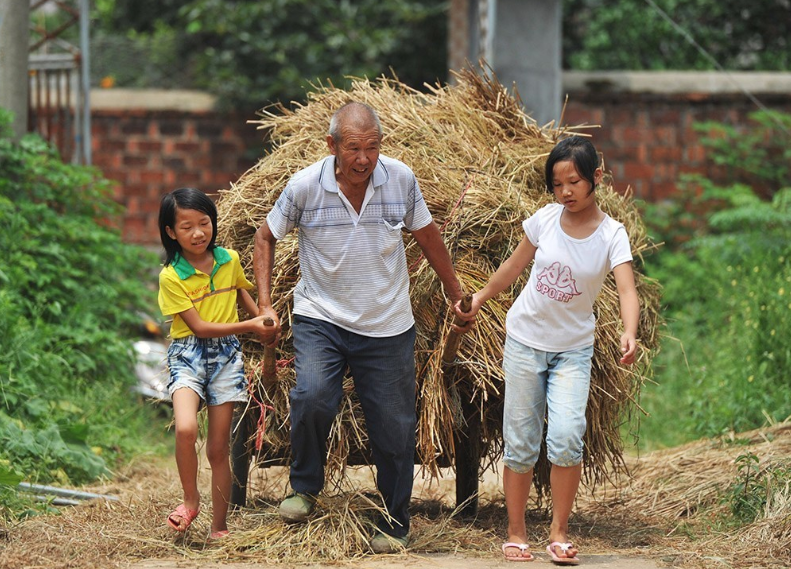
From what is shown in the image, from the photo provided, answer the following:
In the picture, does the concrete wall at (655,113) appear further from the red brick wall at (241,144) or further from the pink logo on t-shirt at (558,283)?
the pink logo on t-shirt at (558,283)

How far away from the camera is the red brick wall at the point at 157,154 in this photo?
1185 cm

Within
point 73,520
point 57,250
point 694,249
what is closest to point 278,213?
point 73,520

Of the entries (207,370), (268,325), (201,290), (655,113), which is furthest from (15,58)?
(655,113)

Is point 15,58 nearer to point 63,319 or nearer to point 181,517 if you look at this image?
point 63,319

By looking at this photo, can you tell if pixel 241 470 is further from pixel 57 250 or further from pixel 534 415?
pixel 57 250

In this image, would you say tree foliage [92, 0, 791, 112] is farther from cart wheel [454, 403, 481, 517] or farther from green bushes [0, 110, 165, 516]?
cart wheel [454, 403, 481, 517]

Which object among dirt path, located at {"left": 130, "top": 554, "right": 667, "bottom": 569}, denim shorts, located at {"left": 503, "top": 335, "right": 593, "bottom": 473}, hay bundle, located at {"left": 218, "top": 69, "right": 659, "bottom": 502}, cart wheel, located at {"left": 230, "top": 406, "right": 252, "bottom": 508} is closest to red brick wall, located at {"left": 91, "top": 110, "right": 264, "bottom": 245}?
hay bundle, located at {"left": 218, "top": 69, "right": 659, "bottom": 502}

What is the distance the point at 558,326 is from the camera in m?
4.45

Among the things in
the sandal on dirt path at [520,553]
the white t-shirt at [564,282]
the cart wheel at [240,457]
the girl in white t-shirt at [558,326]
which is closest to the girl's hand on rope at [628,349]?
the girl in white t-shirt at [558,326]

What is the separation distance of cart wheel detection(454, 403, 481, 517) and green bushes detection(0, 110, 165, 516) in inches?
86.2

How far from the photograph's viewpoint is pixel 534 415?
4504 millimetres

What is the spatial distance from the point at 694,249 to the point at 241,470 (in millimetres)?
6823

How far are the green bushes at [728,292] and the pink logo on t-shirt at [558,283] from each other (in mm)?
818

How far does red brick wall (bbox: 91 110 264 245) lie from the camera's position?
38.9 ft
